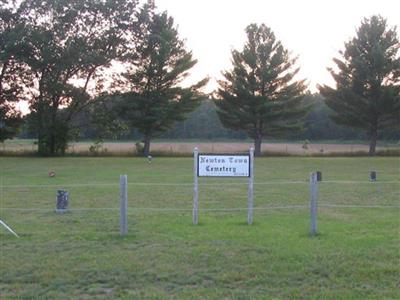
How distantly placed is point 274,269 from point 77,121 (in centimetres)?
4397

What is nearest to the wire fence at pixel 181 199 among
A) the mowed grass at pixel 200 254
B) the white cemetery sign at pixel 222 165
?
the mowed grass at pixel 200 254

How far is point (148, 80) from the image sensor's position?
48219 mm

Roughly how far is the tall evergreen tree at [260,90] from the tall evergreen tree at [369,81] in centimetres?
341

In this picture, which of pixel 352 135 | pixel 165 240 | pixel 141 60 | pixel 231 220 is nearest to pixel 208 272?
pixel 165 240

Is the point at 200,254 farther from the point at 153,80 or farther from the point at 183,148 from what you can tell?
the point at 183,148

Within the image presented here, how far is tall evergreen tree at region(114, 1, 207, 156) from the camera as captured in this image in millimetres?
47625

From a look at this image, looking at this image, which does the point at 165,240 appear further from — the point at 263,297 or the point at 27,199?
the point at 27,199

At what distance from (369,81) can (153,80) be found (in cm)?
1776

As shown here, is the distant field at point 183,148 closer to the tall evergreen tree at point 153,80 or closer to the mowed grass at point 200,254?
the tall evergreen tree at point 153,80

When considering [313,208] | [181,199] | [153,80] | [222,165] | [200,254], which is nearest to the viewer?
[200,254]

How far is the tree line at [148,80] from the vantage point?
147 feet

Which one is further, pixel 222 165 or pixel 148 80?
pixel 148 80

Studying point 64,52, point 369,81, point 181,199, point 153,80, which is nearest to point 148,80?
point 153,80

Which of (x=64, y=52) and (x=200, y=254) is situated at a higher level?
(x=64, y=52)
